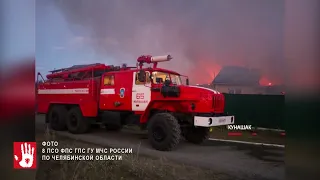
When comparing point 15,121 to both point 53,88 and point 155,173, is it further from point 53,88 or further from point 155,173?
point 155,173

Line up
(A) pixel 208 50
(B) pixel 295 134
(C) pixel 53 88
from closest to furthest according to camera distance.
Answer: (B) pixel 295 134 < (A) pixel 208 50 < (C) pixel 53 88

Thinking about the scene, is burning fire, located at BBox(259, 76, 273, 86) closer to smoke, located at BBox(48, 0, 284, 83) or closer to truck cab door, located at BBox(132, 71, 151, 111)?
smoke, located at BBox(48, 0, 284, 83)

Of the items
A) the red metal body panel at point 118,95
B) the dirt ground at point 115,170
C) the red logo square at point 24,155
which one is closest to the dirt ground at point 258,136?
the dirt ground at point 115,170

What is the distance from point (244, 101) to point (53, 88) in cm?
171

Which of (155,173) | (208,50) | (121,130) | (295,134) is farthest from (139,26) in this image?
(295,134)

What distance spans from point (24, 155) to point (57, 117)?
456mm

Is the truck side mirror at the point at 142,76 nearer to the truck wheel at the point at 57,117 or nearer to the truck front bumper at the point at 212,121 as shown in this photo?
the truck front bumper at the point at 212,121

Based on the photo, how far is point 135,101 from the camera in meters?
2.91

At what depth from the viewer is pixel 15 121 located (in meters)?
2.16

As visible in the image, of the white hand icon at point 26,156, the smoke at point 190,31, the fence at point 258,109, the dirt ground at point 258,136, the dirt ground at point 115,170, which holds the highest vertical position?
the smoke at point 190,31

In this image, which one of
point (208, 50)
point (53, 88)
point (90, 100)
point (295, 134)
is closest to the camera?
point (295, 134)

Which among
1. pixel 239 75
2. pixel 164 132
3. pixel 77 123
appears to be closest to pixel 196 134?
pixel 164 132

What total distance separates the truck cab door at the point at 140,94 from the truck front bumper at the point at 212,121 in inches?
23.2

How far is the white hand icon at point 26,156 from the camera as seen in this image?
2160 mm
